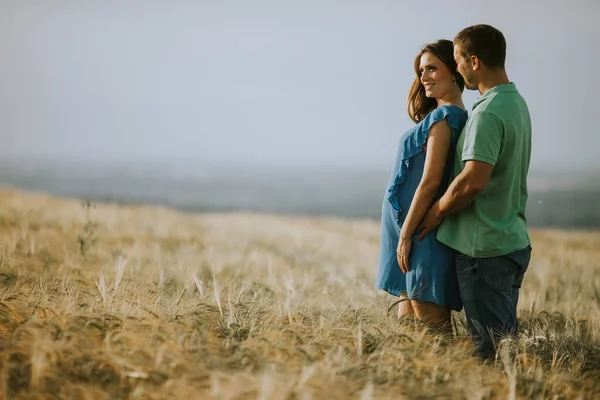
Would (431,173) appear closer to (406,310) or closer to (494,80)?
(494,80)

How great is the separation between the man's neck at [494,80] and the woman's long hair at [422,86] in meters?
0.28

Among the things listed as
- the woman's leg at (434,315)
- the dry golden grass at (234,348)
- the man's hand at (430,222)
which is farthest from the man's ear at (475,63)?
the dry golden grass at (234,348)

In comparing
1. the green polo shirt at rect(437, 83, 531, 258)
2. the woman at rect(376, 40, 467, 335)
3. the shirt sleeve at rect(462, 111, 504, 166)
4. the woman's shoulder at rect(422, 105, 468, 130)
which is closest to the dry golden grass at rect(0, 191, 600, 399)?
the woman at rect(376, 40, 467, 335)

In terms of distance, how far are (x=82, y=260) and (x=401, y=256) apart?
3.48m

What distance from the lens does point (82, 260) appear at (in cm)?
582

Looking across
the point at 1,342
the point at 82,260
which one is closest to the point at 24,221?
the point at 82,260

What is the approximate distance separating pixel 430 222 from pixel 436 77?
90 cm

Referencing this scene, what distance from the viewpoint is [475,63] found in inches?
134

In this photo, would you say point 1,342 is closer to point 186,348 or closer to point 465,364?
point 186,348

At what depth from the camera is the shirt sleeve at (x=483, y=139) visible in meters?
3.21

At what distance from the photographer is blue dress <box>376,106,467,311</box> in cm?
356

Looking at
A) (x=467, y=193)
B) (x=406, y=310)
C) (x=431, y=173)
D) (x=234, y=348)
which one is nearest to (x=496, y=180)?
Answer: (x=467, y=193)

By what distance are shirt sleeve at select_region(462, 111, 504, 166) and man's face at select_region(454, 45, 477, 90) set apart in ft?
1.00

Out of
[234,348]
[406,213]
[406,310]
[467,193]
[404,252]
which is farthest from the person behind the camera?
[406,310]
